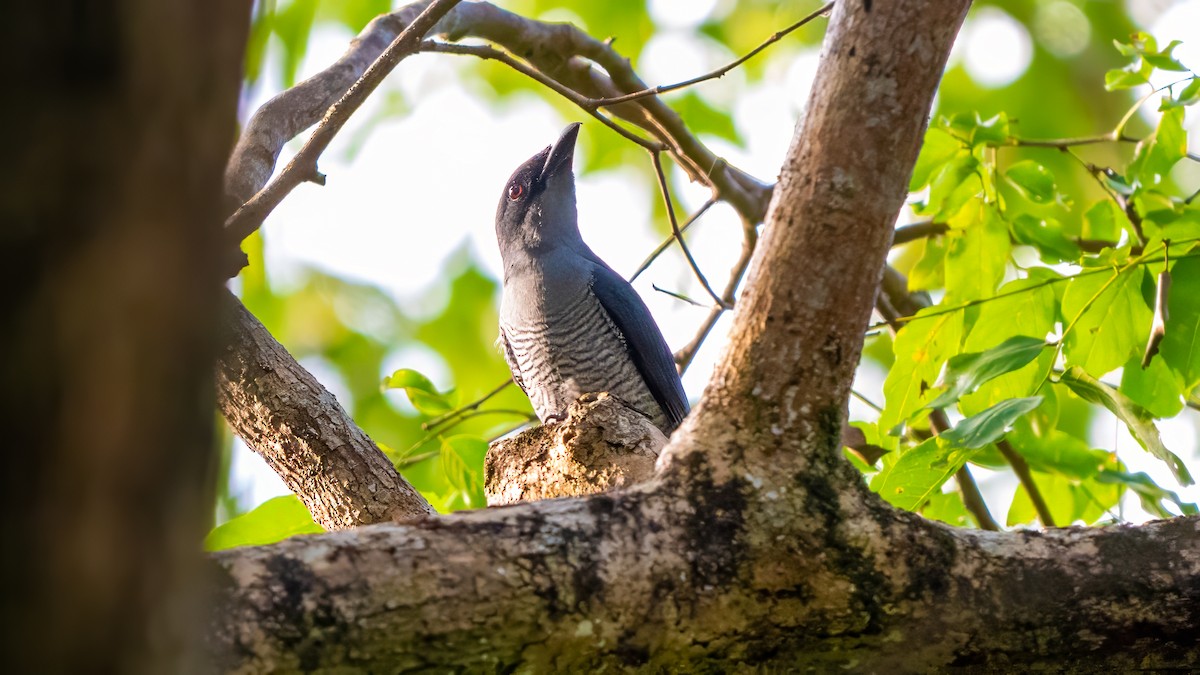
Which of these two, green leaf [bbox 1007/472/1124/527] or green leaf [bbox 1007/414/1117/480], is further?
green leaf [bbox 1007/472/1124/527]

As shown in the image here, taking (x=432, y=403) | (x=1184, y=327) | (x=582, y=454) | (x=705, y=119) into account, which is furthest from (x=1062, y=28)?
(x=582, y=454)

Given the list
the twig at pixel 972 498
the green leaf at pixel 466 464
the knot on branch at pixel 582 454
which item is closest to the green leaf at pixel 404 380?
the green leaf at pixel 466 464

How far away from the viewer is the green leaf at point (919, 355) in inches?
135

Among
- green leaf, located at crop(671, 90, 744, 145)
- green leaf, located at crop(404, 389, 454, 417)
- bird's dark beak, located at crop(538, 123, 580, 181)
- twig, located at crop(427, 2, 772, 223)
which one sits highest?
green leaf, located at crop(671, 90, 744, 145)

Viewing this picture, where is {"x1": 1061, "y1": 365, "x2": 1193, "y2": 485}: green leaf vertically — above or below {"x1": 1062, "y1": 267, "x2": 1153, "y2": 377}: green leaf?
below

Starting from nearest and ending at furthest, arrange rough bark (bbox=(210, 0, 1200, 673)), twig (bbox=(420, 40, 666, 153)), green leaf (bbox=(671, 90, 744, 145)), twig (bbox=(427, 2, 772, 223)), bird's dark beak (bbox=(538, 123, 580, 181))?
rough bark (bbox=(210, 0, 1200, 673)), twig (bbox=(420, 40, 666, 153)), twig (bbox=(427, 2, 772, 223)), bird's dark beak (bbox=(538, 123, 580, 181)), green leaf (bbox=(671, 90, 744, 145))

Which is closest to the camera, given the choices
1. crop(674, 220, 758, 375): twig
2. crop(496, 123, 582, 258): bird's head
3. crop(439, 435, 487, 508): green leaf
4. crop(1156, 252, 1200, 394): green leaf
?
crop(1156, 252, 1200, 394): green leaf

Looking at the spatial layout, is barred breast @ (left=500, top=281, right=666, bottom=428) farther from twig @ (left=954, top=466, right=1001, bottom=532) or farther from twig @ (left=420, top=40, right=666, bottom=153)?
twig @ (left=420, top=40, right=666, bottom=153)

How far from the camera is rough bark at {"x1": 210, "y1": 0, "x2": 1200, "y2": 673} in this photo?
1949 millimetres

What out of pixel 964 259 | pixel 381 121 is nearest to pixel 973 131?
pixel 964 259

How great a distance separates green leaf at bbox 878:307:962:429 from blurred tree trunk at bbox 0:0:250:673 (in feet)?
9.39

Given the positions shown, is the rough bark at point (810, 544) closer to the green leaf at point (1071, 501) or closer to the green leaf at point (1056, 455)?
the green leaf at point (1056, 455)

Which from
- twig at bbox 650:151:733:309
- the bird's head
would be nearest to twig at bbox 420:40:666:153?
twig at bbox 650:151:733:309

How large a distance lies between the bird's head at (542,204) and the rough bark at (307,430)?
8.38 feet
